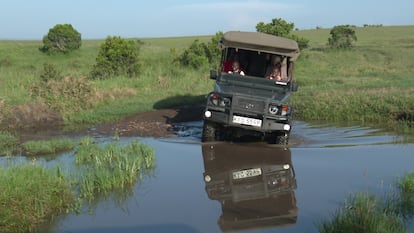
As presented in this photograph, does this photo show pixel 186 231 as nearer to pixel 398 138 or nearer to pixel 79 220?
pixel 79 220

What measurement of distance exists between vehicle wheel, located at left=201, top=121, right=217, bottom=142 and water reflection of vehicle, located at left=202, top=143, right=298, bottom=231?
4.9 inches

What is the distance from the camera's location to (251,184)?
7082mm

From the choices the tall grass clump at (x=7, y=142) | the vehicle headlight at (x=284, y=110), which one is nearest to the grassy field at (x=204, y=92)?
the tall grass clump at (x=7, y=142)

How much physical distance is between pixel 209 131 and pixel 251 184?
3.01 metres

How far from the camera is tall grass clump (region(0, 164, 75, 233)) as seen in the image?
5.25 metres

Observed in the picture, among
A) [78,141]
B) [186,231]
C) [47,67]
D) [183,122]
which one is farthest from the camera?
[47,67]

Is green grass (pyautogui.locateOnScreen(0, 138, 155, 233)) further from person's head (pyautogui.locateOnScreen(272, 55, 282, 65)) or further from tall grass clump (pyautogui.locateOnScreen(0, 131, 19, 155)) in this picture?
person's head (pyautogui.locateOnScreen(272, 55, 282, 65))

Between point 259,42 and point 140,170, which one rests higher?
point 259,42

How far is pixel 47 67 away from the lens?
53.8 feet

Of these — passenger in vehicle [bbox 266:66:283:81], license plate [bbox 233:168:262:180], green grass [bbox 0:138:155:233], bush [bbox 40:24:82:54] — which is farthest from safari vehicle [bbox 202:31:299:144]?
bush [bbox 40:24:82:54]

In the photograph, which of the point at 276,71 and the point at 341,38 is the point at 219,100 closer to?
the point at 276,71

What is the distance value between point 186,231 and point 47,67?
1253cm

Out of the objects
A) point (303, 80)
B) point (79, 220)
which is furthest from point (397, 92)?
point (79, 220)

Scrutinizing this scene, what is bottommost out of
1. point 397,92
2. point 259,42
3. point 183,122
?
point 183,122
